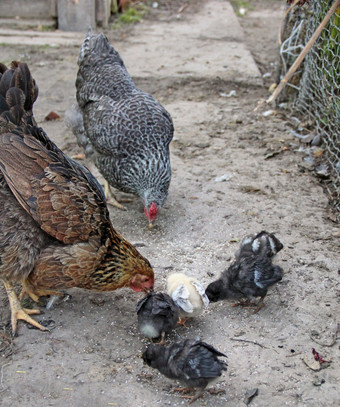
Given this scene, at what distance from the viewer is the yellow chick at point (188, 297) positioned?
3318 mm

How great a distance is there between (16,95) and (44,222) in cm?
93

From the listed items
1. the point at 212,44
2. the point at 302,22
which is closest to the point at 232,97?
the point at 302,22

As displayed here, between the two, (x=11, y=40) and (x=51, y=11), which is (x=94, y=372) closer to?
(x=11, y=40)

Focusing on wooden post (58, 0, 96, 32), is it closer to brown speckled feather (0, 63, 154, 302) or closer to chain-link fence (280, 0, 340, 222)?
chain-link fence (280, 0, 340, 222)

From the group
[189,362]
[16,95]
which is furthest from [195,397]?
[16,95]

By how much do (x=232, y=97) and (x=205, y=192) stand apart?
258 centimetres

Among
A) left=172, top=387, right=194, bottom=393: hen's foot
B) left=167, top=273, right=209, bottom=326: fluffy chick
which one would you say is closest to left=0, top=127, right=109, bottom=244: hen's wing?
left=167, top=273, right=209, bottom=326: fluffy chick

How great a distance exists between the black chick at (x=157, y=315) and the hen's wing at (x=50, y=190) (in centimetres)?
58

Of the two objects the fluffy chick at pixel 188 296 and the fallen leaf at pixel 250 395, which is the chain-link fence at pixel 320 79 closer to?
the fluffy chick at pixel 188 296

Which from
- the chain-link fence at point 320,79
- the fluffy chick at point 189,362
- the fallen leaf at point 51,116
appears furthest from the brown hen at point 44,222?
the fallen leaf at point 51,116

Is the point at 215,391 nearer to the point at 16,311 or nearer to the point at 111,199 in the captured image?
the point at 16,311

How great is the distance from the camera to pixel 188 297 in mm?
3326

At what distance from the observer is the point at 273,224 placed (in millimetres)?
4496

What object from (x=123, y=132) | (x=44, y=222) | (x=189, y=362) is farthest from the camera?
(x=123, y=132)
